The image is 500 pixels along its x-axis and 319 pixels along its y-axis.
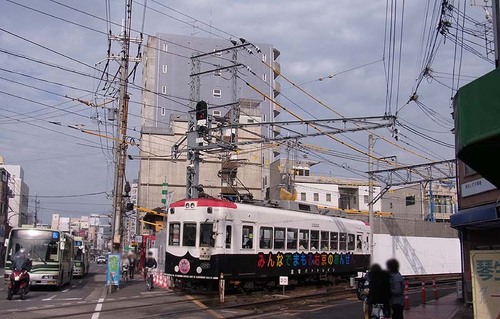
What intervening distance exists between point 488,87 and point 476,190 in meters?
13.0

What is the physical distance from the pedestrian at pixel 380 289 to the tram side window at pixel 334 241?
1365 centimetres

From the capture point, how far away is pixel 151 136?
5794cm

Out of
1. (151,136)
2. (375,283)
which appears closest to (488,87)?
(375,283)

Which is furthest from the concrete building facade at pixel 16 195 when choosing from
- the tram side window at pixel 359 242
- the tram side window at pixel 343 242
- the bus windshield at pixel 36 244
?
the tram side window at pixel 343 242

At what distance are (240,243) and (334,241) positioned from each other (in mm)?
6761

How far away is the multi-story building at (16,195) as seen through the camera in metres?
83.0

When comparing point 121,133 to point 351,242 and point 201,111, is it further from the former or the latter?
point 351,242

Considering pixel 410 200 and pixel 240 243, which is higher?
pixel 410 200

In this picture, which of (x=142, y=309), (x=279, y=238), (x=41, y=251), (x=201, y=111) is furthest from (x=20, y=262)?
(x=279, y=238)

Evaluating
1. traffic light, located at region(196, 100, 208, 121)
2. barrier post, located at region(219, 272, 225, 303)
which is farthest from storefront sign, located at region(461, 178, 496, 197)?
traffic light, located at region(196, 100, 208, 121)

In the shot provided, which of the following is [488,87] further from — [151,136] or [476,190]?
[151,136]

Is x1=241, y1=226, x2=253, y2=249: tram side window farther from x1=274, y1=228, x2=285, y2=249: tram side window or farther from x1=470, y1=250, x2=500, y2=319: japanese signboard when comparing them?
x1=470, y1=250, x2=500, y2=319: japanese signboard

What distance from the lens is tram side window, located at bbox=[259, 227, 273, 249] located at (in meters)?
19.3

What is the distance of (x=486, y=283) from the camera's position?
8.46 m
